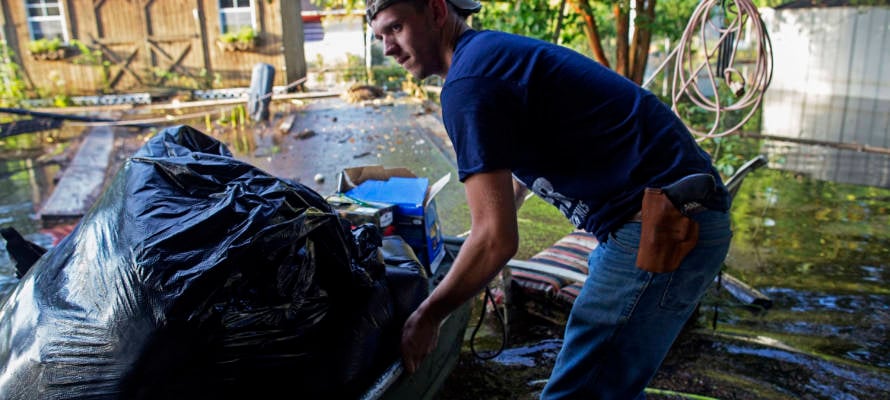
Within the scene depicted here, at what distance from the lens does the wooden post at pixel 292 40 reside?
13.7 m

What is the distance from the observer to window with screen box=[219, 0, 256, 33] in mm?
13859

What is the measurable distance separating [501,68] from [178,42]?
14.3 meters

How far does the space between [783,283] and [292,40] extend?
40.3 ft

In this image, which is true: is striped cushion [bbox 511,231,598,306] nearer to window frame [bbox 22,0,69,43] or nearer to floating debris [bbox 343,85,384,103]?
floating debris [bbox 343,85,384,103]

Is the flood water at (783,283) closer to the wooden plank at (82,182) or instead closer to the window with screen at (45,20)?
the wooden plank at (82,182)

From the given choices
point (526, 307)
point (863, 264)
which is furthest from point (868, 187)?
point (526, 307)

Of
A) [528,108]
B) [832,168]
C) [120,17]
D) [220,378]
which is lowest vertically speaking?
[832,168]

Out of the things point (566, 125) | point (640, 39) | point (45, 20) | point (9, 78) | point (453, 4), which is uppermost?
point (45, 20)

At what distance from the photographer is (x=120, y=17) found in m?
14.0

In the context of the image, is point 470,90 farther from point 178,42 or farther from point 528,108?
point 178,42

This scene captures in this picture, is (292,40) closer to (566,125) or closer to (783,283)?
(783,283)

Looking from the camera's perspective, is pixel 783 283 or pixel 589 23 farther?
pixel 589 23

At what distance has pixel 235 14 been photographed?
13906 mm

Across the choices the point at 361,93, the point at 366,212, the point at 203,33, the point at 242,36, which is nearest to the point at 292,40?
the point at 242,36
